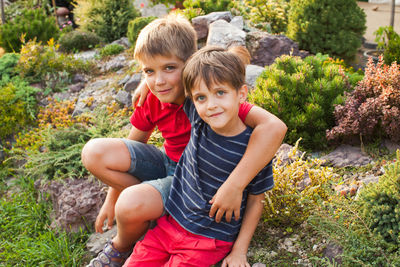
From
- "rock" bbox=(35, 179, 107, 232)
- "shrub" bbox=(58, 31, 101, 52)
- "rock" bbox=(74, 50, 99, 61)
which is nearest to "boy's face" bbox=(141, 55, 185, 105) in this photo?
"rock" bbox=(35, 179, 107, 232)

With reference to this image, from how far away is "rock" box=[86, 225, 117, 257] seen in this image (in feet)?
9.37

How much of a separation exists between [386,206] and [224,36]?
326cm

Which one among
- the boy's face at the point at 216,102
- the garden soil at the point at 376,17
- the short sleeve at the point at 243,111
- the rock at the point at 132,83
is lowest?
the garden soil at the point at 376,17

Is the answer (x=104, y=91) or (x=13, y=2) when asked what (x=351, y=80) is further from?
(x=13, y=2)

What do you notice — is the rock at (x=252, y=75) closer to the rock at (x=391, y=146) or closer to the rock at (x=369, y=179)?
the rock at (x=391, y=146)

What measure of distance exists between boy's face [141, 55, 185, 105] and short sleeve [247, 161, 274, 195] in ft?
2.18

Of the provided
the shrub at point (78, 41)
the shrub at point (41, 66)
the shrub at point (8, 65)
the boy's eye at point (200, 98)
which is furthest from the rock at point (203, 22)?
the boy's eye at point (200, 98)

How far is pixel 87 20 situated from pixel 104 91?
3.37 meters

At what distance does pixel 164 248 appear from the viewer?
2.13 m

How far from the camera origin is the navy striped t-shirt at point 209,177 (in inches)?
79.7

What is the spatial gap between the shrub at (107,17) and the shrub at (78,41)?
1.30ft

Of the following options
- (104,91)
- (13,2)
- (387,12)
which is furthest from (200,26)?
(13,2)

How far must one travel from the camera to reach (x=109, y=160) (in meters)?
2.42

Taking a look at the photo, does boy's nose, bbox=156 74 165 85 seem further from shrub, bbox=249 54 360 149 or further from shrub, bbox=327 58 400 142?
shrub, bbox=327 58 400 142
